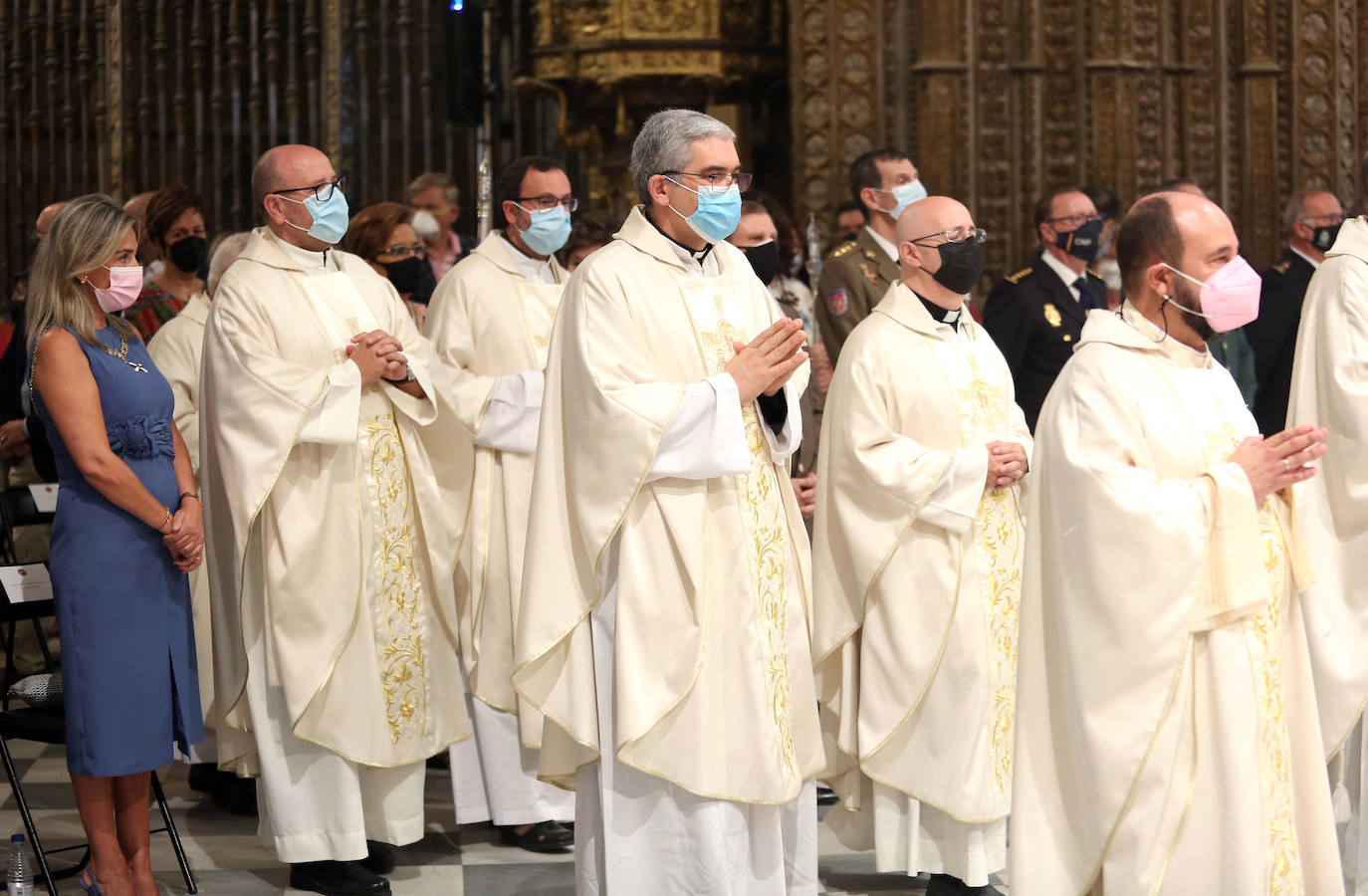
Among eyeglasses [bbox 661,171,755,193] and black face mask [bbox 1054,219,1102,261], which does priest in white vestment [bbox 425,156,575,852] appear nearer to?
eyeglasses [bbox 661,171,755,193]

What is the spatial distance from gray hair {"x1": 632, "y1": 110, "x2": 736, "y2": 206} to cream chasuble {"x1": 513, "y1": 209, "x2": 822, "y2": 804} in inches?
4.5

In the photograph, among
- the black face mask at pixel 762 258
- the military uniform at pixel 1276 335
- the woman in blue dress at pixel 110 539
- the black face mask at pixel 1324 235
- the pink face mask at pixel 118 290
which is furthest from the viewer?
the black face mask at pixel 1324 235

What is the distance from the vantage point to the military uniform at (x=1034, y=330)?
248 inches

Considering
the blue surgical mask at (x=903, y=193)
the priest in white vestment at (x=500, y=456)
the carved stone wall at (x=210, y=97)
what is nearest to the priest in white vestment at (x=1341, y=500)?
the blue surgical mask at (x=903, y=193)

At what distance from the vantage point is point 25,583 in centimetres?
486

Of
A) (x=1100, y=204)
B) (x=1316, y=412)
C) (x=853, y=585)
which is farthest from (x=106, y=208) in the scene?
(x=1100, y=204)

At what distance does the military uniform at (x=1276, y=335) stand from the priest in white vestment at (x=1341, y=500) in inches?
87.9

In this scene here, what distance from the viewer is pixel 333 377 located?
4848 millimetres

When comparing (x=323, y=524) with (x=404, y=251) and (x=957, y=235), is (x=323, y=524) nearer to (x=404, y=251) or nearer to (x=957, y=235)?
(x=404, y=251)

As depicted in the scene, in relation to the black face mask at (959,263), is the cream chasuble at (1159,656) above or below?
below

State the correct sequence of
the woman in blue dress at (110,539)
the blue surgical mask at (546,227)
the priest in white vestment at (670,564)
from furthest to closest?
the blue surgical mask at (546,227) → the woman in blue dress at (110,539) → the priest in white vestment at (670,564)

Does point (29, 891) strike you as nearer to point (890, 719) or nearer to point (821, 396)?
point (890, 719)

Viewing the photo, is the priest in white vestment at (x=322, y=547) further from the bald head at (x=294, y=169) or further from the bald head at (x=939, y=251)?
the bald head at (x=939, y=251)

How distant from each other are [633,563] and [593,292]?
2.11ft
